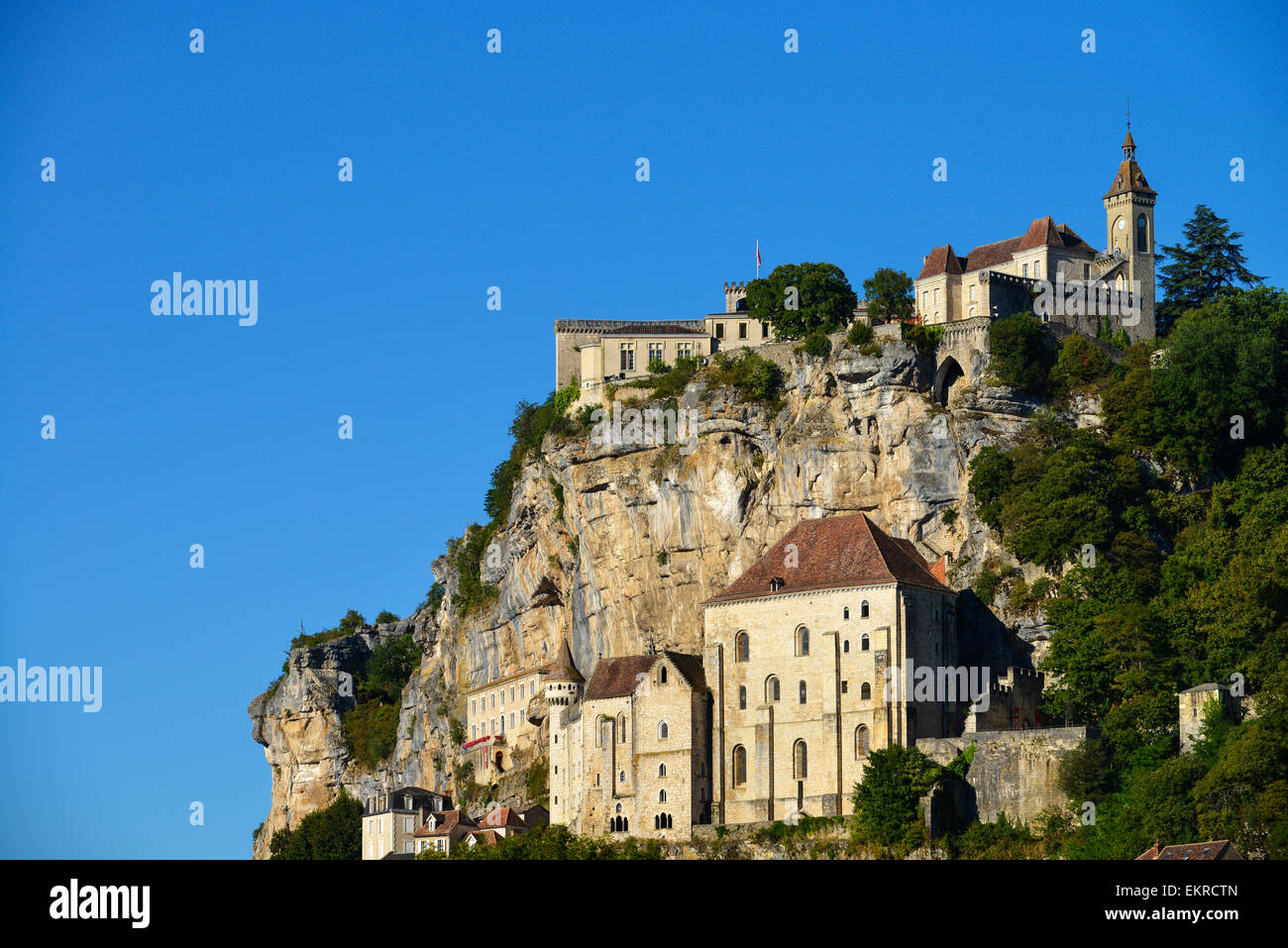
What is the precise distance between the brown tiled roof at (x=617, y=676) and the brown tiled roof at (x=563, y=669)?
1101 cm

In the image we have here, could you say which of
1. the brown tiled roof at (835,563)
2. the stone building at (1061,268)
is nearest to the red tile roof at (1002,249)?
the stone building at (1061,268)

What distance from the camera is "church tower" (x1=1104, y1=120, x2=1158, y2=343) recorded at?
364 feet

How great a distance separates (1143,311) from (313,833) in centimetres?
5594

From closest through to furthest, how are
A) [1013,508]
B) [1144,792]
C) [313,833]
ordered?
[1144,792]
[1013,508]
[313,833]

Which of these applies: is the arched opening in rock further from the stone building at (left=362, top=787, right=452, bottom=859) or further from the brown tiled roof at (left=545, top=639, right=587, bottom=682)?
the stone building at (left=362, top=787, right=452, bottom=859)

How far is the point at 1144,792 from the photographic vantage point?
A: 77875 millimetres

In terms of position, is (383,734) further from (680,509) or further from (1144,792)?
(1144,792)

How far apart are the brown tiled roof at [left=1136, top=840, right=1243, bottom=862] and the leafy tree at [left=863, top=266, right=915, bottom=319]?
39.0 metres

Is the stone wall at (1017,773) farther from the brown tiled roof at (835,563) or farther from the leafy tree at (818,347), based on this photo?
the leafy tree at (818,347)

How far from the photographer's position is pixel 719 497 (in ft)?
338

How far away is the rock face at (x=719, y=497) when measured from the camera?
9888cm

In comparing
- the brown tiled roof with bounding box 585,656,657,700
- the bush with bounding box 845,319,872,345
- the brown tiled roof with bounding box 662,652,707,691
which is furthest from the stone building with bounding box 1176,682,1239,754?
the bush with bounding box 845,319,872,345
